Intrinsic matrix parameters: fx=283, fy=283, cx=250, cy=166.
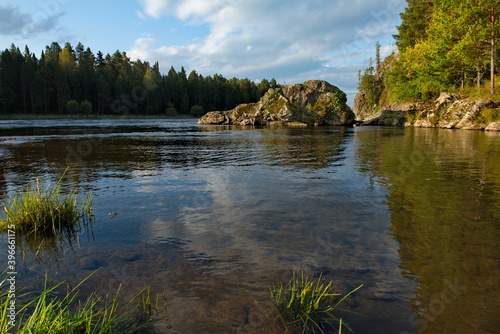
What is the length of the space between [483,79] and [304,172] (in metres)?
47.4

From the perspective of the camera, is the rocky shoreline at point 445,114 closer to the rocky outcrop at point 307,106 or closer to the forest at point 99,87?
the rocky outcrop at point 307,106

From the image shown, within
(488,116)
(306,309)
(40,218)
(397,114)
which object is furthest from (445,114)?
(40,218)

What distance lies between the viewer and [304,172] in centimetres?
1145

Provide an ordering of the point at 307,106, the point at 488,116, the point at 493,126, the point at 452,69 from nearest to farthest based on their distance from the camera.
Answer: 1. the point at 493,126
2. the point at 488,116
3. the point at 452,69
4. the point at 307,106

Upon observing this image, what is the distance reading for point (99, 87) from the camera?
103062mm

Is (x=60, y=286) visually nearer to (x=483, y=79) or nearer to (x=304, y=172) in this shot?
(x=304, y=172)

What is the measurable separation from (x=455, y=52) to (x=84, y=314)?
44.4 meters

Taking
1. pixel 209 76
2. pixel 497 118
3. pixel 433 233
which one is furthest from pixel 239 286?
pixel 209 76

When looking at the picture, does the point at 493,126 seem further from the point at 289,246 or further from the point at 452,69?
the point at 289,246

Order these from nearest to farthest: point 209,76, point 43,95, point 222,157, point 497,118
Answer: point 222,157 < point 497,118 < point 43,95 < point 209,76

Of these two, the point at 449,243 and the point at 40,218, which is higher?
the point at 40,218

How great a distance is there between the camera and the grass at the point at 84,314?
104 inches

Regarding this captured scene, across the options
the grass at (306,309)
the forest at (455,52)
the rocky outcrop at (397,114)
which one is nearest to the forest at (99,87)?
the rocky outcrop at (397,114)

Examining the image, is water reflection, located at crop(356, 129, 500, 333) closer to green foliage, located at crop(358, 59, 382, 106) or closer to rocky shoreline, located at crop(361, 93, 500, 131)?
rocky shoreline, located at crop(361, 93, 500, 131)
